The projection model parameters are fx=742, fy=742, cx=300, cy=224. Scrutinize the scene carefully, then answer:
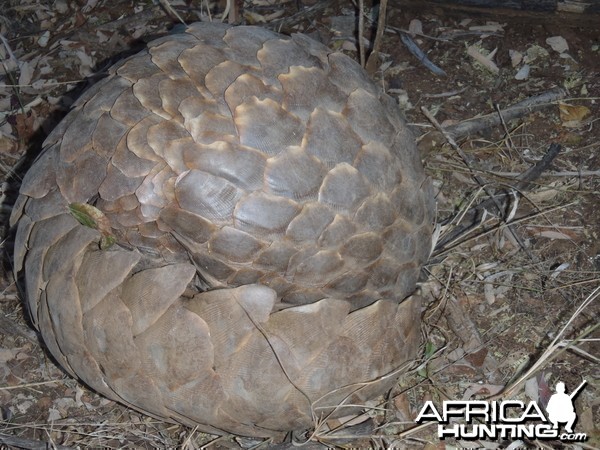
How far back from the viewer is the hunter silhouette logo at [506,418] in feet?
8.21

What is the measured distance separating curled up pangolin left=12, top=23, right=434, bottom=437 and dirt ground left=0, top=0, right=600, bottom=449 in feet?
1.32

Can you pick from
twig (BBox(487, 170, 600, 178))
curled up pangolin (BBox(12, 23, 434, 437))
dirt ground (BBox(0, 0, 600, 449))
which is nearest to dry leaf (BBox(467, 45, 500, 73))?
dirt ground (BBox(0, 0, 600, 449))

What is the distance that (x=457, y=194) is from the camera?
10.7 feet

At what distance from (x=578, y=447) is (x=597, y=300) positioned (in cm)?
Result: 62

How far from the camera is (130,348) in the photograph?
7.17ft

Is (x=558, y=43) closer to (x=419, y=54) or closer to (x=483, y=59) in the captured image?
(x=483, y=59)

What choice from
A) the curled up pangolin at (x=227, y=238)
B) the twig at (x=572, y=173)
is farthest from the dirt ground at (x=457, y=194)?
the curled up pangolin at (x=227, y=238)

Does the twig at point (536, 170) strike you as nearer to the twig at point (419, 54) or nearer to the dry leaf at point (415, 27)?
the twig at point (419, 54)

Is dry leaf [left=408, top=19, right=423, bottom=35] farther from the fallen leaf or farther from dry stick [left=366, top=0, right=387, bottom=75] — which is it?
the fallen leaf

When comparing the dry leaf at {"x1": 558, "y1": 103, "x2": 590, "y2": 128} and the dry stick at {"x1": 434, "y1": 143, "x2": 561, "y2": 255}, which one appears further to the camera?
the dry leaf at {"x1": 558, "y1": 103, "x2": 590, "y2": 128}

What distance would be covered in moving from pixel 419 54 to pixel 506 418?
6.39 feet

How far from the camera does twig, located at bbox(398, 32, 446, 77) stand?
3.71 meters

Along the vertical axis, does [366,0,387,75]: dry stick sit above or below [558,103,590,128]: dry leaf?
above

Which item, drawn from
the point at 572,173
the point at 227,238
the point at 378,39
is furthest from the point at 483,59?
the point at 227,238
